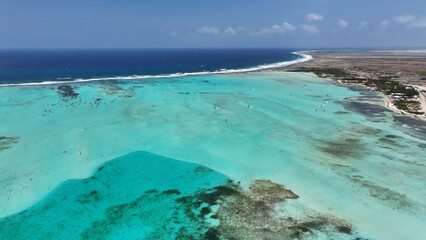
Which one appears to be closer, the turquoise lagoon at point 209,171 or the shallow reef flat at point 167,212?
the shallow reef flat at point 167,212

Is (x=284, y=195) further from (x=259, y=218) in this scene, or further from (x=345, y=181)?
(x=345, y=181)

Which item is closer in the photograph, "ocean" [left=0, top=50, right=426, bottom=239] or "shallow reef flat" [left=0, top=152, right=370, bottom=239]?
"shallow reef flat" [left=0, top=152, right=370, bottom=239]

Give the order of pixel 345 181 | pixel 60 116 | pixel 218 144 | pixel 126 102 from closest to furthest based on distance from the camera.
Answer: pixel 345 181 → pixel 218 144 → pixel 60 116 → pixel 126 102

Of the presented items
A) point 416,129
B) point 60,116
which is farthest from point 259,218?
point 60,116

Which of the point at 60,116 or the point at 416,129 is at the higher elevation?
the point at 60,116

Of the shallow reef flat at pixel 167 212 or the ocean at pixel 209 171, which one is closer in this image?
the shallow reef flat at pixel 167 212
